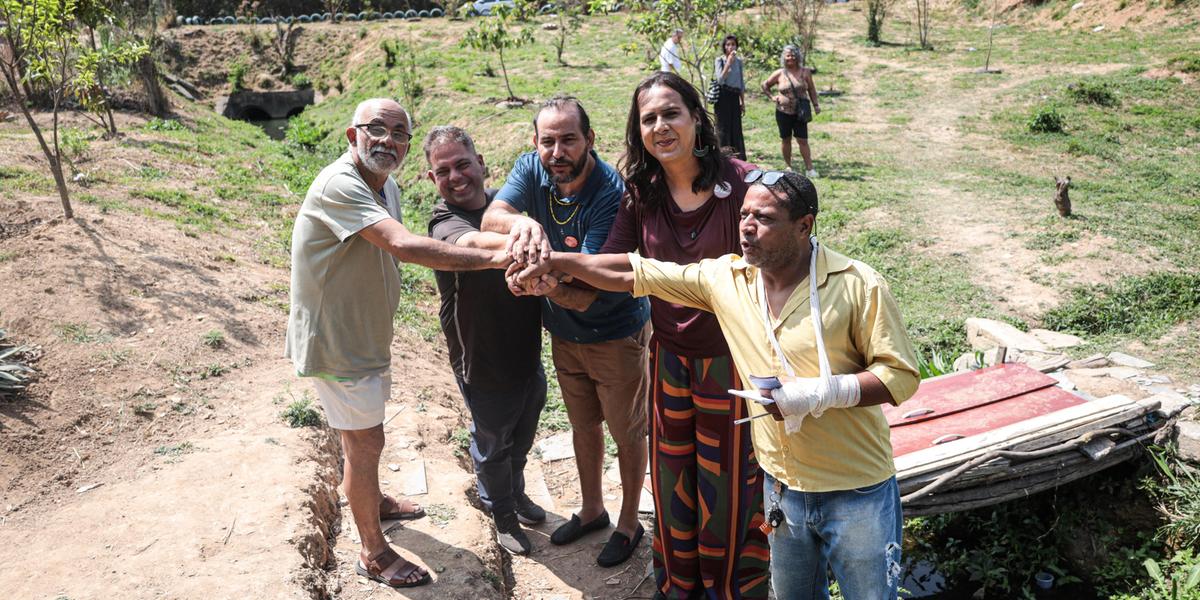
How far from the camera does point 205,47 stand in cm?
2619

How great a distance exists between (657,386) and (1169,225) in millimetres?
6758

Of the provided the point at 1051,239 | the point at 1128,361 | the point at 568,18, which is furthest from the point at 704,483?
the point at 568,18

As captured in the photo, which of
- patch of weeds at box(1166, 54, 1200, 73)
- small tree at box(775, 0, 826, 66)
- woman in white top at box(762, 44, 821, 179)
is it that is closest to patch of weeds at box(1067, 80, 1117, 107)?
patch of weeds at box(1166, 54, 1200, 73)

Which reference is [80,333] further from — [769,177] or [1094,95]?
[1094,95]

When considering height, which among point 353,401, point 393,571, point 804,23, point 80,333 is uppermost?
point 804,23

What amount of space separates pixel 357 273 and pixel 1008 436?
2.96 metres

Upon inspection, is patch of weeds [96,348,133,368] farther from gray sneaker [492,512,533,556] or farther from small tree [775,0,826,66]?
small tree [775,0,826,66]

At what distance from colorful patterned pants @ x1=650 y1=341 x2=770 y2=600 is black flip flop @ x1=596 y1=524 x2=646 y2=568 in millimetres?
503

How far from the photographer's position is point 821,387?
7.47 feet

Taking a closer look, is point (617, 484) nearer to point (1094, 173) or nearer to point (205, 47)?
point (1094, 173)

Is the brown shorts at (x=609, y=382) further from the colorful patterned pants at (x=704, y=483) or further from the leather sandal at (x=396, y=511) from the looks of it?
the leather sandal at (x=396, y=511)

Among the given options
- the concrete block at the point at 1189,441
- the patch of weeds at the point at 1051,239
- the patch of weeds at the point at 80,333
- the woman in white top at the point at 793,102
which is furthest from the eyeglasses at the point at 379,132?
the woman in white top at the point at 793,102

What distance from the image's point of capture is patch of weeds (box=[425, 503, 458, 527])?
13.1ft

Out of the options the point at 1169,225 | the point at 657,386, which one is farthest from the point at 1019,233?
the point at 657,386
